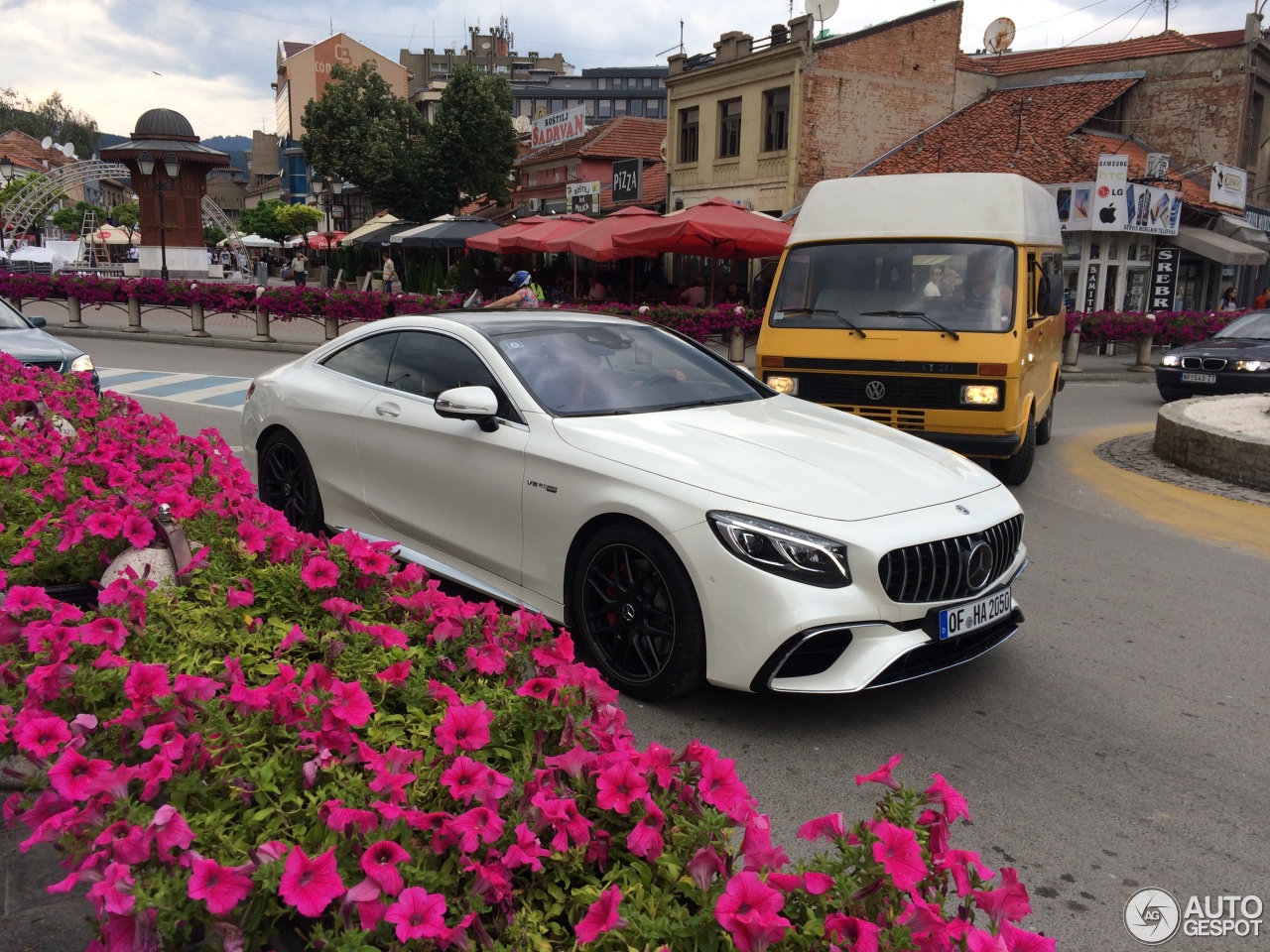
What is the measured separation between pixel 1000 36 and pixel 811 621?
129ft

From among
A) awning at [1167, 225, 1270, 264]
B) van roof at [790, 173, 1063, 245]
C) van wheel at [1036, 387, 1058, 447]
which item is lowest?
van wheel at [1036, 387, 1058, 447]

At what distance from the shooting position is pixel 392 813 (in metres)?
1.91

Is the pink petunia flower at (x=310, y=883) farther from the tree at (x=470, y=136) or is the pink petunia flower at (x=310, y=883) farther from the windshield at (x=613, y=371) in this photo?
the tree at (x=470, y=136)

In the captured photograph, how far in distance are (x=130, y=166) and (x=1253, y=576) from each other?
39.0 m

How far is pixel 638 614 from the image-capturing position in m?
4.20

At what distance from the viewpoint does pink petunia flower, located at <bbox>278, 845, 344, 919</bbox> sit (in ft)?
5.63

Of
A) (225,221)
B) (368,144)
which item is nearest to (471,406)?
(368,144)

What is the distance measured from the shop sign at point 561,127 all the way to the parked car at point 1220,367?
32.8 m

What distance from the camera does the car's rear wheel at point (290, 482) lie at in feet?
20.1

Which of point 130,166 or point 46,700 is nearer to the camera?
point 46,700

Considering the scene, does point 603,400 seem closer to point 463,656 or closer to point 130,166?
point 463,656

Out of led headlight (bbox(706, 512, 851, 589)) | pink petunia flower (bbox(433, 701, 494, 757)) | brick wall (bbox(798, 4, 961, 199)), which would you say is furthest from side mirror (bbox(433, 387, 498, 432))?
brick wall (bbox(798, 4, 961, 199))

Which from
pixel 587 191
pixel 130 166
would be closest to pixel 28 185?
pixel 130 166

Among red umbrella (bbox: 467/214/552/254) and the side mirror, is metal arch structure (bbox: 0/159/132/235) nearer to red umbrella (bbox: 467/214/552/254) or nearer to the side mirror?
red umbrella (bbox: 467/214/552/254)
